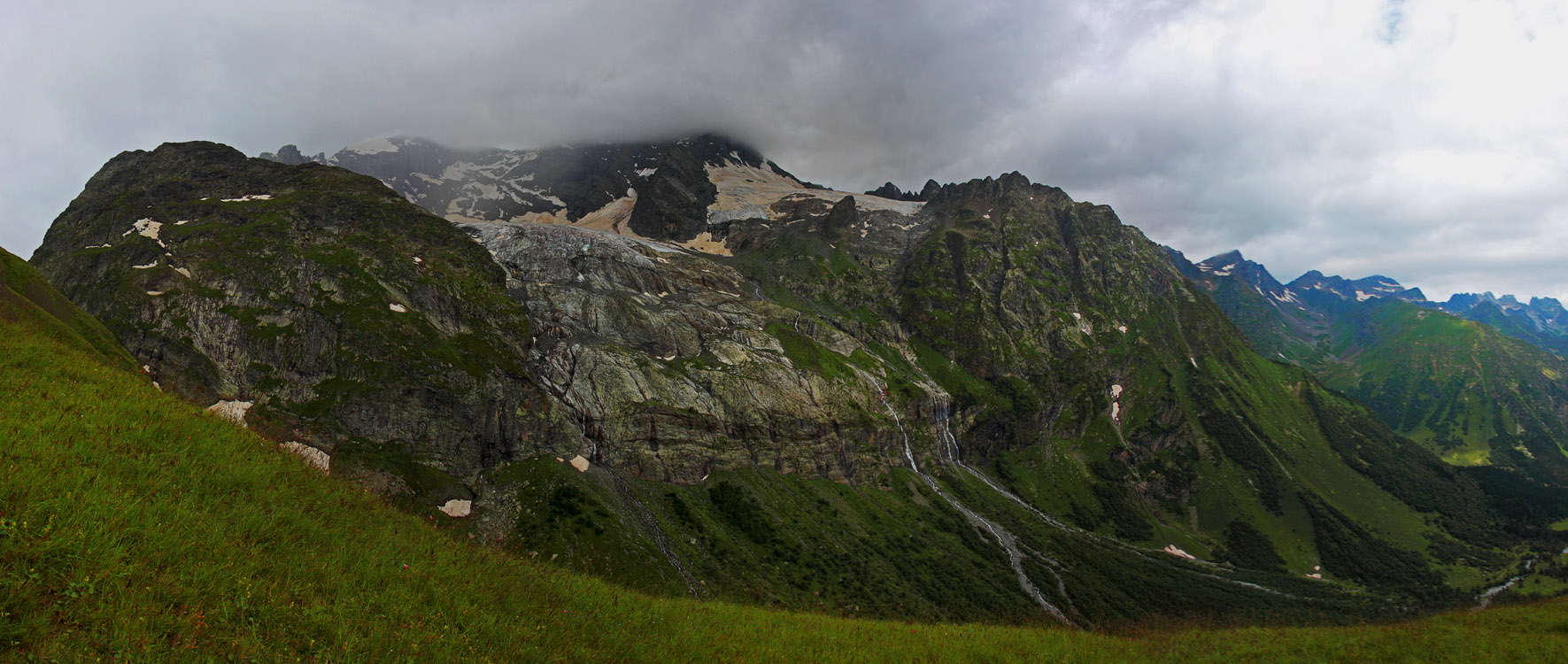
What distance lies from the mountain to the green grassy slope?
854 cm

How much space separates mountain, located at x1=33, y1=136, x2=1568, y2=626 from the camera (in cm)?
7031

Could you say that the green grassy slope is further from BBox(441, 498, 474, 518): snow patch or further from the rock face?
the rock face

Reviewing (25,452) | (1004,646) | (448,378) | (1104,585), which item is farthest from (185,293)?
(1104,585)

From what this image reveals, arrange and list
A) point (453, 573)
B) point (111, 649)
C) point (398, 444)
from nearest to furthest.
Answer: point (111, 649), point (453, 573), point (398, 444)

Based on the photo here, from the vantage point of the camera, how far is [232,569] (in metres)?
6.64

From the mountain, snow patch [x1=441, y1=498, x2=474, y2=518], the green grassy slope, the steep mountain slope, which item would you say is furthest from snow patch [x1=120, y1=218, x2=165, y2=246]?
the green grassy slope

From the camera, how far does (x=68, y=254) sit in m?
76.4

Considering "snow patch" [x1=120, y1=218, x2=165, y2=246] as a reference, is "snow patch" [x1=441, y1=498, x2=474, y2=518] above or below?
below

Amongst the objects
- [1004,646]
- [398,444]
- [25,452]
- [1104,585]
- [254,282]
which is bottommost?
[1104,585]

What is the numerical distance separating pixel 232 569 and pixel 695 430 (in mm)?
99594

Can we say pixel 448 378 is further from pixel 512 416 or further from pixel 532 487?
pixel 532 487

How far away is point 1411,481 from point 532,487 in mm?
298076

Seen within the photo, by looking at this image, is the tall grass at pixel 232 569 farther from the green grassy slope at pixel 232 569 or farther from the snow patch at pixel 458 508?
the snow patch at pixel 458 508

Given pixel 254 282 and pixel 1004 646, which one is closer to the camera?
pixel 1004 646
